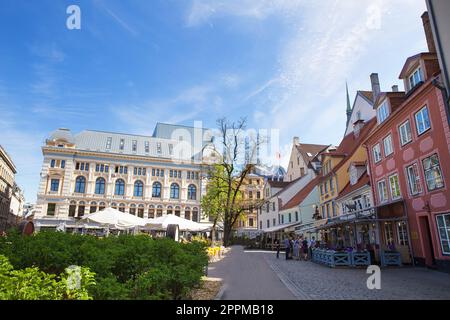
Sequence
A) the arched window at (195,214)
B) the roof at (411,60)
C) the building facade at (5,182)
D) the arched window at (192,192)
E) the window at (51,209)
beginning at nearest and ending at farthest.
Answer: the roof at (411,60)
the window at (51,209)
the building facade at (5,182)
the arched window at (195,214)
the arched window at (192,192)

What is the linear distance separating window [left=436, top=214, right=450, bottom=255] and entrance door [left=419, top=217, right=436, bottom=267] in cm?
134

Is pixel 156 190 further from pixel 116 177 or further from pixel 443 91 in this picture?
pixel 443 91

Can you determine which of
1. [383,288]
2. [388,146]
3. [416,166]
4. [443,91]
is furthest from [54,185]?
[443,91]

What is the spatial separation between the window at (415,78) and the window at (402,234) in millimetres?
8138

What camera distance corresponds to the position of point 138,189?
64.6 metres

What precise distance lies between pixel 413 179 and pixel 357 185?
286 inches

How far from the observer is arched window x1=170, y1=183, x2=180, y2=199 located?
220ft

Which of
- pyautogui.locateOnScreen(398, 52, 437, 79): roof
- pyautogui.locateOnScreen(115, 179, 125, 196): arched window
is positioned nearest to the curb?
pyautogui.locateOnScreen(398, 52, 437, 79): roof

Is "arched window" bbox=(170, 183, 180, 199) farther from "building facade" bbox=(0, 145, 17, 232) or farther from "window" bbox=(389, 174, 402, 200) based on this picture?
"window" bbox=(389, 174, 402, 200)

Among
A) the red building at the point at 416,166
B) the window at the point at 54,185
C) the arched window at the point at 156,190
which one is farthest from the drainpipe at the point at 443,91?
the window at the point at 54,185

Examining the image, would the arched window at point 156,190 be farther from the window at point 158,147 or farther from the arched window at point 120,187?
the window at point 158,147

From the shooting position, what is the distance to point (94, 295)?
4344mm

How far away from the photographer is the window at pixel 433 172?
1446cm
